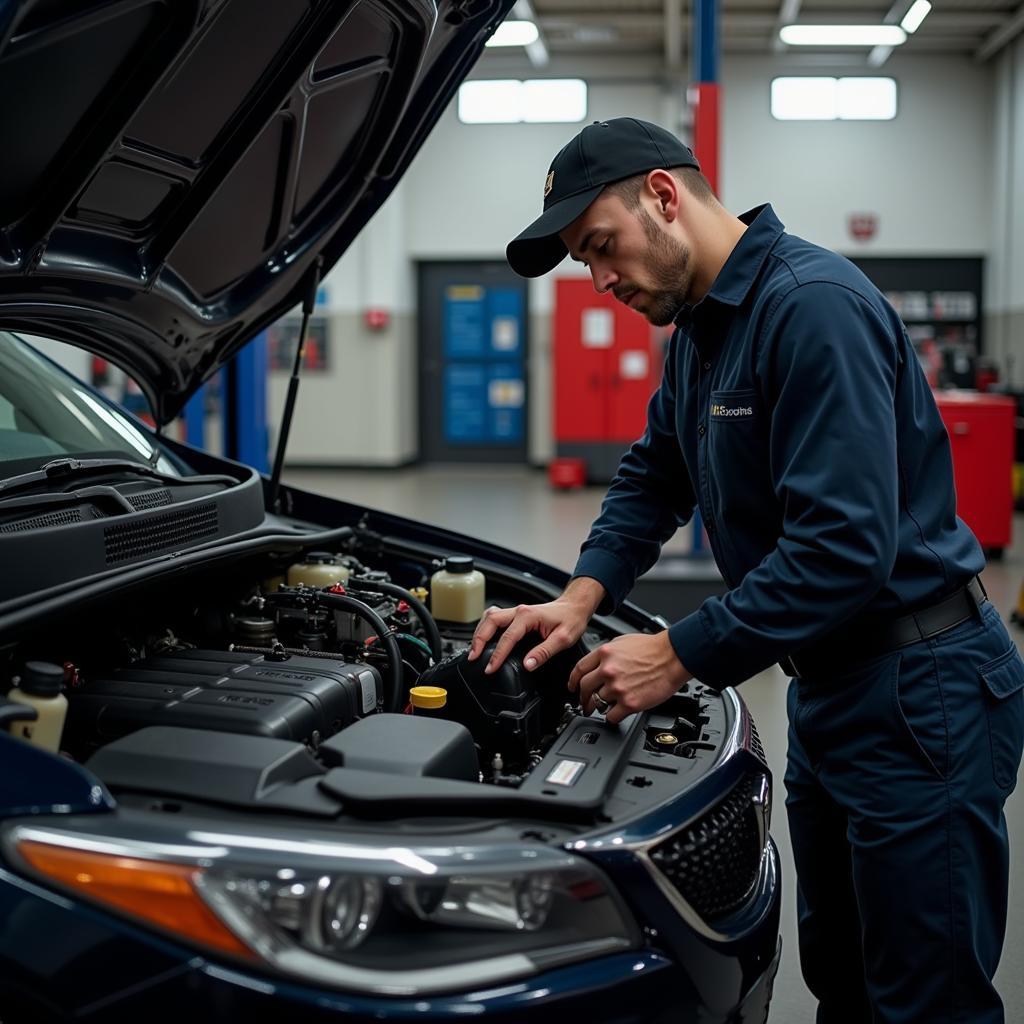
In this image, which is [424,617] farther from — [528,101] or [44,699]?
[528,101]

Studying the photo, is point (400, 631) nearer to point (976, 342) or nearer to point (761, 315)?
point (761, 315)

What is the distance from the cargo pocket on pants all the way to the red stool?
8512 millimetres

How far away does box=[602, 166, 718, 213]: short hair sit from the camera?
1.46 m

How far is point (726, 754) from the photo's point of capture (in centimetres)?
150

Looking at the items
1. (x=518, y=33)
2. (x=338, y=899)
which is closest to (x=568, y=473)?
(x=518, y=33)

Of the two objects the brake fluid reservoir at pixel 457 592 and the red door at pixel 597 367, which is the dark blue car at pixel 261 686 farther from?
the red door at pixel 597 367

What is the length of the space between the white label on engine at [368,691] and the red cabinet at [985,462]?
547 centimetres

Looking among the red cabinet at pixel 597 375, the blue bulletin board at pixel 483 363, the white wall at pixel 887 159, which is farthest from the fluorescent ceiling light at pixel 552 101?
the red cabinet at pixel 597 375

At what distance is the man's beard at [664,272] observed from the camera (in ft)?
4.85

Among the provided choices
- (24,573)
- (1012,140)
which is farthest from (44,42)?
(1012,140)

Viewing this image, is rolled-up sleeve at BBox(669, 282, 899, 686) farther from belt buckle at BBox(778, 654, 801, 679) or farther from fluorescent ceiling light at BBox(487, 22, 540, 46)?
fluorescent ceiling light at BBox(487, 22, 540, 46)

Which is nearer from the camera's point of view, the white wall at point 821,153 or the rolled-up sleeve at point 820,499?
the rolled-up sleeve at point 820,499

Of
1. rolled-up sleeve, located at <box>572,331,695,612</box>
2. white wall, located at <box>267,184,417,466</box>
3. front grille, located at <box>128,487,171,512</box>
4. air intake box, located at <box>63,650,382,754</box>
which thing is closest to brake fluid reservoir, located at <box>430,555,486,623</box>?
rolled-up sleeve, located at <box>572,331,695,612</box>

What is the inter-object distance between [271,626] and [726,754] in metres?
0.79
